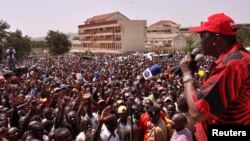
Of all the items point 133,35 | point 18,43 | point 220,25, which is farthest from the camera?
point 133,35

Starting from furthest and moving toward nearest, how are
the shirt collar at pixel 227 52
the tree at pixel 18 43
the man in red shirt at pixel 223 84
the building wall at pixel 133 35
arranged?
1. the building wall at pixel 133 35
2. the tree at pixel 18 43
3. the shirt collar at pixel 227 52
4. the man in red shirt at pixel 223 84

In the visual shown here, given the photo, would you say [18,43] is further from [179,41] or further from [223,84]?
[223,84]

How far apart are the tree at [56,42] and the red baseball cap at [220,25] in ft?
235

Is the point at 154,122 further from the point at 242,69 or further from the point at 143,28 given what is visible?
the point at 143,28

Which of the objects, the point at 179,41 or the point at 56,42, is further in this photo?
the point at 179,41

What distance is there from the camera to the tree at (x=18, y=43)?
57188 millimetres

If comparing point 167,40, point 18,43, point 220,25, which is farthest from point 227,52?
point 167,40

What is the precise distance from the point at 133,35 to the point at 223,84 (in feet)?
223

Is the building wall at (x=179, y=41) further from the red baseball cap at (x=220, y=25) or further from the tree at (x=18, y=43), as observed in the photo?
the red baseball cap at (x=220, y=25)

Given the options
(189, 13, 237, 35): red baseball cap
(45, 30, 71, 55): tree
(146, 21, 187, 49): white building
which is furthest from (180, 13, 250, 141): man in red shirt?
(45, 30, 71, 55): tree

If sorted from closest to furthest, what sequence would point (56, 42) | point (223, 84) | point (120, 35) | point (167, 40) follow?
point (223, 84)
point (120, 35)
point (56, 42)
point (167, 40)

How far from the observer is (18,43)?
58062mm

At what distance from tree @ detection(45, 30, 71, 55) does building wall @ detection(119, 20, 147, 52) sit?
478 inches
